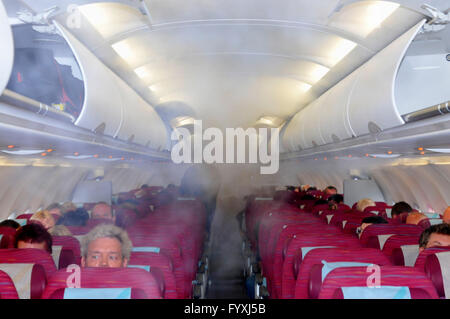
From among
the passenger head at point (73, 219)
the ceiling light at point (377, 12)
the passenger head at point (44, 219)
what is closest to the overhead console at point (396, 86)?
the ceiling light at point (377, 12)

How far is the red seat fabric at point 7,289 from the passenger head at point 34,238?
4.75 feet

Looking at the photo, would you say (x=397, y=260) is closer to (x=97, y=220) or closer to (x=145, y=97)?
(x=97, y=220)

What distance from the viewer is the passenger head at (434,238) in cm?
361

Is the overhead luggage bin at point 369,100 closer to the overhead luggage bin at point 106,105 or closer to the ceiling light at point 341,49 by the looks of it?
the ceiling light at point 341,49

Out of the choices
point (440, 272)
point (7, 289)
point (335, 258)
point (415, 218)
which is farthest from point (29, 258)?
point (415, 218)

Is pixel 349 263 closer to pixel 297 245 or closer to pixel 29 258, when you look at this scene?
pixel 297 245

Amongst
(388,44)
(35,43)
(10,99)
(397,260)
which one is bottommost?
(397,260)

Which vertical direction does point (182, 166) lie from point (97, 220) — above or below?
above

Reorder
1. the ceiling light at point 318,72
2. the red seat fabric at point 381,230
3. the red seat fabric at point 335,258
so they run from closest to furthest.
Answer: the red seat fabric at point 335,258
the red seat fabric at point 381,230
the ceiling light at point 318,72

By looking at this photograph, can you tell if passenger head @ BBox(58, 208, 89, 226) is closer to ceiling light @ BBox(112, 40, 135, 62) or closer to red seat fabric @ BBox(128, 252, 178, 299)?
ceiling light @ BBox(112, 40, 135, 62)

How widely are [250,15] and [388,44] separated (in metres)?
1.73

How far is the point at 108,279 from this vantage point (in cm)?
245

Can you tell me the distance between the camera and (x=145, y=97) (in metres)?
8.98
